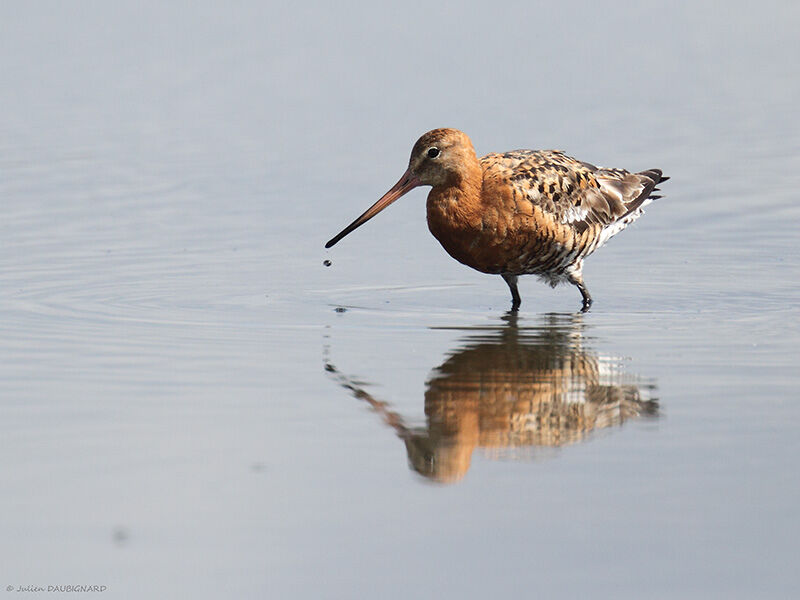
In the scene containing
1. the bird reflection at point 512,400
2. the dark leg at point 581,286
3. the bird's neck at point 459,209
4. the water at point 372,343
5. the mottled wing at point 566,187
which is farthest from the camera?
the dark leg at point 581,286

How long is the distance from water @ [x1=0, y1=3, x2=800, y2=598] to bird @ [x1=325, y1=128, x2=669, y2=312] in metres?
0.33

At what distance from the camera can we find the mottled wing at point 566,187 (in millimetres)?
9961

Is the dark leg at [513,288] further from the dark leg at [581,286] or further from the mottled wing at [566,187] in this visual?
the mottled wing at [566,187]

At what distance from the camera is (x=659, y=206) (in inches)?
523

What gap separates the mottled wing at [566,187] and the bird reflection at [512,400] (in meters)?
1.44

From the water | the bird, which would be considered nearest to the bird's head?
the bird

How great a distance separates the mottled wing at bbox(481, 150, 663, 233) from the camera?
32.7ft

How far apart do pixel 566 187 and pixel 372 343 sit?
8.00 feet

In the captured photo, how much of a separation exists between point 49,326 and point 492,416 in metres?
3.30

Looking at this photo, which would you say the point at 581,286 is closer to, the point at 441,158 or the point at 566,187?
the point at 566,187

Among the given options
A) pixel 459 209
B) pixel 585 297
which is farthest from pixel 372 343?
pixel 585 297

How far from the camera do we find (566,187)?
10383mm

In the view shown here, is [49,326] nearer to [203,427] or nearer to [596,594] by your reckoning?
[203,427]

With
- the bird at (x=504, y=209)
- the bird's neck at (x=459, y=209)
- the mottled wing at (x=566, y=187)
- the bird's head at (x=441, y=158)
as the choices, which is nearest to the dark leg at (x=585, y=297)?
the bird at (x=504, y=209)
